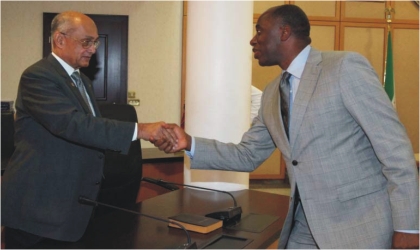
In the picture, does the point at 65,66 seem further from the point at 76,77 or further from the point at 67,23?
the point at 67,23

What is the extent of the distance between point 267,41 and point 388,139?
0.63m

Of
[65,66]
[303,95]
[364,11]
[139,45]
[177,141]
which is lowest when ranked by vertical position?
[177,141]

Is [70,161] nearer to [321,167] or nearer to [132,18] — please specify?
[321,167]

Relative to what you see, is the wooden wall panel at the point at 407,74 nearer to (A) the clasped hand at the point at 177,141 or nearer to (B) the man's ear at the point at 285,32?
(A) the clasped hand at the point at 177,141

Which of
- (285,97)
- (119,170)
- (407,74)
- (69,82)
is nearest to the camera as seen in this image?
(285,97)

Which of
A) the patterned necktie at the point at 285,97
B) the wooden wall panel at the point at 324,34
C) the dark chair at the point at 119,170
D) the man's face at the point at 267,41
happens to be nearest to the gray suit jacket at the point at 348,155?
the patterned necktie at the point at 285,97

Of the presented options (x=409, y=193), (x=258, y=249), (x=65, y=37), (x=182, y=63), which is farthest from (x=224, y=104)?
(x=182, y=63)

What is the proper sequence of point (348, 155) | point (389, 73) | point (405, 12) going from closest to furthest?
point (348, 155) < point (389, 73) < point (405, 12)

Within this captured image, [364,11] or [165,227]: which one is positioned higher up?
[364,11]

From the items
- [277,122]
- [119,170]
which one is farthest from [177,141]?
[119,170]

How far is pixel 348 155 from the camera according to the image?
5.32ft

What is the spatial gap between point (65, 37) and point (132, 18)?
4142mm

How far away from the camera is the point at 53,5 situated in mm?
6078

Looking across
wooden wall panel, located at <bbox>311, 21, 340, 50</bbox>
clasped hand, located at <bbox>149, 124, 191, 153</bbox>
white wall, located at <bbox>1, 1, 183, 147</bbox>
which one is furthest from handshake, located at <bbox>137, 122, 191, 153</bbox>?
wooden wall panel, located at <bbox>311, 21, 340, 50</bbox>
